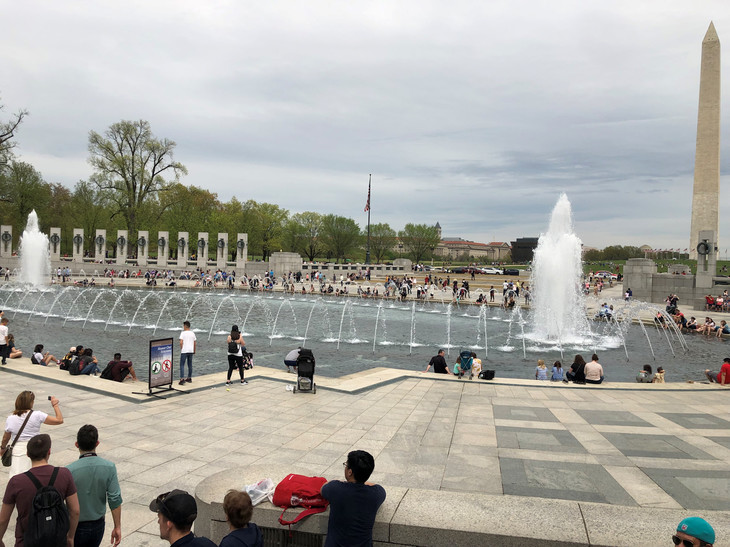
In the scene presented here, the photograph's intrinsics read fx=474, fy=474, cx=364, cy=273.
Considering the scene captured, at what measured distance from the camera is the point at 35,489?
3902 mm

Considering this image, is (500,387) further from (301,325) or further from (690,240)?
(690,240)

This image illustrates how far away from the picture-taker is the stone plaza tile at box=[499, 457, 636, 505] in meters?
6.31

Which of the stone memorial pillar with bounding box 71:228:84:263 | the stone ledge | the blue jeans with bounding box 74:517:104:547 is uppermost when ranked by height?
the stone memorial pillar with bounding box 71:228:84:263

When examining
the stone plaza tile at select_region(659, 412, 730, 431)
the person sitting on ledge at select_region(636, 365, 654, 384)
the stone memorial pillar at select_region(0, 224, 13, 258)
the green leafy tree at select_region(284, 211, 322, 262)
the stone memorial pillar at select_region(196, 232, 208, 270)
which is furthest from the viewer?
the green leafy tree at select_region(284, 211, 322, 262)

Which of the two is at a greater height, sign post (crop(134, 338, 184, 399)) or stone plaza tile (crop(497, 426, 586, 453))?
sign post (crop(134, 338, 184, 399))

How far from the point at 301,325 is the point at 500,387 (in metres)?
16.7

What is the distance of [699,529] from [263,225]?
91.4 m

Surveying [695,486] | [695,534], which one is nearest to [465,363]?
[695,486]

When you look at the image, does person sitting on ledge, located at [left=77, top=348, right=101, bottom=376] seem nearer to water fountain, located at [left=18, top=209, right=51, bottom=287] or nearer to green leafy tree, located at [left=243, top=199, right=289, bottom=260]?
water fountain, located at [left=18, top=209, right=51, bottom=287]

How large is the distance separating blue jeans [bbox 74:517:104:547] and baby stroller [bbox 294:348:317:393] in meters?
7.37

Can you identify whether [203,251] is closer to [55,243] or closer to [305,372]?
[55,243]

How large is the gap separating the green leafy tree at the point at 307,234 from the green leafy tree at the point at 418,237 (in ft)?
81.6

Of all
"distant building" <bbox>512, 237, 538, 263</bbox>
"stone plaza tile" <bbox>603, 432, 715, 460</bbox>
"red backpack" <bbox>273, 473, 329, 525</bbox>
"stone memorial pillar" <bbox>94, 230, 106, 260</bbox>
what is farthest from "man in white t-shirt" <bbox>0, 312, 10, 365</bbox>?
"distant building" <bbox>512, 237, 538, 263</bbox>

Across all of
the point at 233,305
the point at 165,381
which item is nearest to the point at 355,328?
the point at 233,305
